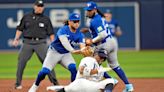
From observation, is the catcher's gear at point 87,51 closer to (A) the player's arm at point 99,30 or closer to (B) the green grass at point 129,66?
(A) the player's arm at point 99,30

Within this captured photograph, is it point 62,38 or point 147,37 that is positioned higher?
point 62,38

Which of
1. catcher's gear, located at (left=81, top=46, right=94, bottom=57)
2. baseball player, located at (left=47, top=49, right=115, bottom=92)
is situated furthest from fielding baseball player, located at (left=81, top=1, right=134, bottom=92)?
baseball player, located at (left=47, top=49, right=115, bottom=92)

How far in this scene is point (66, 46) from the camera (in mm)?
10547

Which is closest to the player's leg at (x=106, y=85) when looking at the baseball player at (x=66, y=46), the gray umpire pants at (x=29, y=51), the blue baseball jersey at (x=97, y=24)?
the baseball player at (x=66, y=46)

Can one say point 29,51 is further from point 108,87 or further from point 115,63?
point 108,87

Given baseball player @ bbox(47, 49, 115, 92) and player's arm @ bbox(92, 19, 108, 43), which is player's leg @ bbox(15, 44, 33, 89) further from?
baseball player @ bbox(47, 49, 115, 92)

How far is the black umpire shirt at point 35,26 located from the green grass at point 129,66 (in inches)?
126

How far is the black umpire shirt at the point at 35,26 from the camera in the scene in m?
12.6

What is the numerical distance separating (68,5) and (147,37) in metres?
3.67

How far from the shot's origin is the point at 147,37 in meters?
26.0

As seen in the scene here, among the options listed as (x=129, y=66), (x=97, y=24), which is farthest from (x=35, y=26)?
(x=129, y=66)

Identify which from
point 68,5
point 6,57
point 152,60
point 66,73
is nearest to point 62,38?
point 66,73

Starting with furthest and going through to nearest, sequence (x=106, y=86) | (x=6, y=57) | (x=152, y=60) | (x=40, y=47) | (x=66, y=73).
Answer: (x=6, y=57), (x=152, y=60), (x=66, y=73), (x=40, y=47), (x=106, y=86)

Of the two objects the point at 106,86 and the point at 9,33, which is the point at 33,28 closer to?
the point at 106,86
